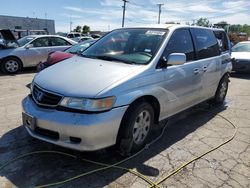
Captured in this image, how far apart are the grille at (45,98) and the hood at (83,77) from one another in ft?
0.20

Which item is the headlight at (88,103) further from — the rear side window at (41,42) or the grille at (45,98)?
the rear side window at (41,42)

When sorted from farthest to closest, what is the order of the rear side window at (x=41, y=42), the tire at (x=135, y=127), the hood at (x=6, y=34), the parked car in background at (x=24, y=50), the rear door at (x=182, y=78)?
1. the rear side window at (x=41, y=42)
2. the parked car in background at (x=24, y=50)
3. the hood at (x=6, y=34)
4. the rear door at (x=182, y=78)
5. the tire at (x=135, y=127)

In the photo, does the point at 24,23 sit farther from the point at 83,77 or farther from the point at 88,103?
the point at 88,103

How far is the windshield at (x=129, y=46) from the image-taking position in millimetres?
4109

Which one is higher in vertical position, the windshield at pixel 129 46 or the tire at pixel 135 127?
the windshield at pixel 129 46

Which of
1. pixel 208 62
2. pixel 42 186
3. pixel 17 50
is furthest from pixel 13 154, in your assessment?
pixel 17 50

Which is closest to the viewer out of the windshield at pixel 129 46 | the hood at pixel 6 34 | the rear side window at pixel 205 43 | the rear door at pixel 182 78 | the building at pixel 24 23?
the windshield at pixel 129 46

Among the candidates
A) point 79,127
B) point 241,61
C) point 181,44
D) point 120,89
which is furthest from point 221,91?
point 241,61

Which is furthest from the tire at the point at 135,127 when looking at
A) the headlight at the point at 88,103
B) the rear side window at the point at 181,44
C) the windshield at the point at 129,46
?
the rear side window at the point at 181,44

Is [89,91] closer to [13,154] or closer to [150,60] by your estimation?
[150,60]

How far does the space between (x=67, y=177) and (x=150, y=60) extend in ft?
6.13

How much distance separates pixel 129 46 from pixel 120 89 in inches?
49.8

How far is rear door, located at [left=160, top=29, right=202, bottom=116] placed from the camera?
14.0 feet

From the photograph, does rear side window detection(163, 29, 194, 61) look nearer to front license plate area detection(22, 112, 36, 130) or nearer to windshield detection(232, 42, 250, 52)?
front license plate area detection(22, 112, 36, 130)
